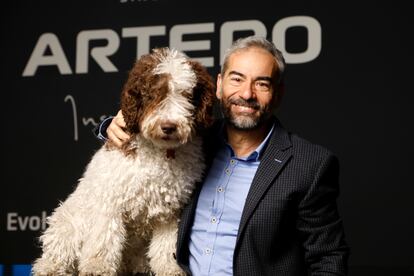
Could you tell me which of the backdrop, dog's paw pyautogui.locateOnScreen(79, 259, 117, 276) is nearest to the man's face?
dog's paw pyautogui.locateOnScreen(79, 259, 117, 276)

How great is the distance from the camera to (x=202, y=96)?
2.21m

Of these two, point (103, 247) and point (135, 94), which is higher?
point (135, 94)

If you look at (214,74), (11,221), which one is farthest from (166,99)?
(11,221)

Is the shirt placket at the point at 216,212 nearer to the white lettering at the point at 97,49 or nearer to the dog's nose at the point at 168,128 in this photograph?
the dog's nose at the point at 168,128

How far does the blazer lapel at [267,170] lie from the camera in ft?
7.21

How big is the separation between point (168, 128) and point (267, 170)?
0.43 metres

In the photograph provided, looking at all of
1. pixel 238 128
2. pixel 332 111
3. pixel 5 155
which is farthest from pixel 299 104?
pixel 5 155

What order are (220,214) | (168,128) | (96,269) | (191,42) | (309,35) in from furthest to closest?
(191,42) → (309,35) → (220,214) → (96,269) → (168,128)

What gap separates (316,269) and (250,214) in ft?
1.13

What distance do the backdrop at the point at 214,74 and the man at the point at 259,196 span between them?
118 centimetres

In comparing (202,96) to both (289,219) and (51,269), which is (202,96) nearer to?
(289,219)

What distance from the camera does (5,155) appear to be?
3.96 m

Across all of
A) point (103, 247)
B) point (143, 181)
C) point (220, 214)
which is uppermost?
point (143, 181)

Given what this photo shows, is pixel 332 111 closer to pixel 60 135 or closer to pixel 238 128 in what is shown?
pixel 238 128
